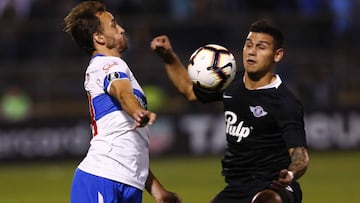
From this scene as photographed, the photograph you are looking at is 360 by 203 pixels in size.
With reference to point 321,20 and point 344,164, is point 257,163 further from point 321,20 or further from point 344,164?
point 321,20

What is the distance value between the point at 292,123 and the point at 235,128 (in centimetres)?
61

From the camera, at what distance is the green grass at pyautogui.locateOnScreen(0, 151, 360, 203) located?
48.7 ft

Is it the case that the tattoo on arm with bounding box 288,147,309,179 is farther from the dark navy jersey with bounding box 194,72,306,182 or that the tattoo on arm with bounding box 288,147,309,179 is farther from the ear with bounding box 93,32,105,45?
the ear with bounding box 93,32,105,45

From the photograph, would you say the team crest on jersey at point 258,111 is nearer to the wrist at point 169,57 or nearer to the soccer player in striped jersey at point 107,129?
the soccer player in striped jersey at point 107,129

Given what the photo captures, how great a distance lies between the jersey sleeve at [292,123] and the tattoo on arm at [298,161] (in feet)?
0.12

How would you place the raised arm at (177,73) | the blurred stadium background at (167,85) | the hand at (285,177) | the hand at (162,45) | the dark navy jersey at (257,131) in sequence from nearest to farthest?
1. the hand at (285,177)
2. the dark navy jersey at (257,131)
3. the hand at (162,45)
4. the raised arm at (177,73)
5. the blurred stadium background at (167,85)

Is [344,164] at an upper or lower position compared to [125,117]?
lower

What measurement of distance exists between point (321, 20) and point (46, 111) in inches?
221

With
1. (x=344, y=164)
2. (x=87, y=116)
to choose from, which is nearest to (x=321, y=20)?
(x=344, y=164)

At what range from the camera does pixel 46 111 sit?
1992 cm

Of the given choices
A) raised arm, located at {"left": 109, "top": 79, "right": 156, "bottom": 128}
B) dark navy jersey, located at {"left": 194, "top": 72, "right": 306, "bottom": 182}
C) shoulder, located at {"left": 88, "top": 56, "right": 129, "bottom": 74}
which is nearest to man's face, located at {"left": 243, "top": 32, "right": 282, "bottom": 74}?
dark navy jersey, located at {"left": 194, "top": 72, "right": 306, "bottom": 182}

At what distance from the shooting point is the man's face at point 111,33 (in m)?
7.59

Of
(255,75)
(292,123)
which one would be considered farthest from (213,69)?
(292,123)

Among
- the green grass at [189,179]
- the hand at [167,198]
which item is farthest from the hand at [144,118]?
the green grass at [189,179]
